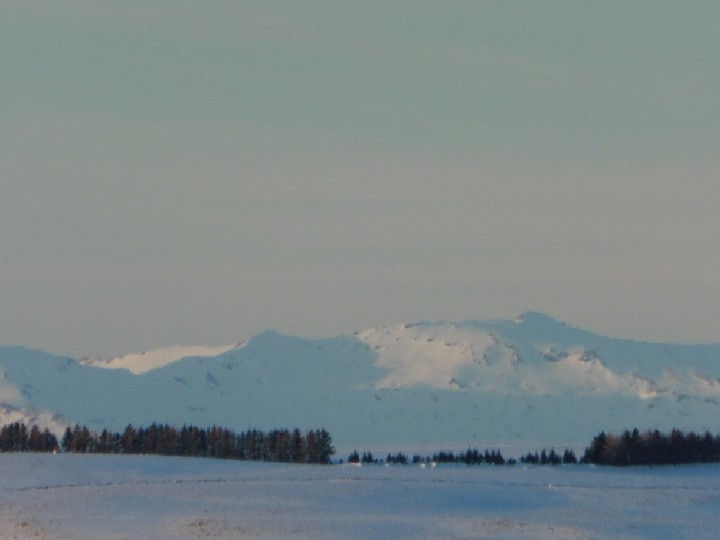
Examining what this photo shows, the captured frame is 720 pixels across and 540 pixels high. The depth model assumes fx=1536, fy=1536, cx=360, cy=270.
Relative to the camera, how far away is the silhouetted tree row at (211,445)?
17612cm

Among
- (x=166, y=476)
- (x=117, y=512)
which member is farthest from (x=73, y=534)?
(x=166, y=476)

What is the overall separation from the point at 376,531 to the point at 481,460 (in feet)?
304

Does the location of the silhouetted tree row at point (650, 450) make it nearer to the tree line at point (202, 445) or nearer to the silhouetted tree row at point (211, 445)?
the silhouetted tree row at point (211, 445)

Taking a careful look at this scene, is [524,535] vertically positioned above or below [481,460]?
below

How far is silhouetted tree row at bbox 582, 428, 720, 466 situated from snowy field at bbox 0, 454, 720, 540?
37.2 meters

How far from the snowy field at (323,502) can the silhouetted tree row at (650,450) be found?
122 ft

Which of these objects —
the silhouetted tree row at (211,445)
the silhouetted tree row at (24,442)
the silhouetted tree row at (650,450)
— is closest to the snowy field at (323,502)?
the silhouetted tree row at (650,450)

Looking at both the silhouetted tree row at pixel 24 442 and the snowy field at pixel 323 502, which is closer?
the snowy field at pixel 323 502

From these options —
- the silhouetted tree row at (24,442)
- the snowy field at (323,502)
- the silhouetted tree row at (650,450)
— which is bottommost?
the snowy field at (323,502)

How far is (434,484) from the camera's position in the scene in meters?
111

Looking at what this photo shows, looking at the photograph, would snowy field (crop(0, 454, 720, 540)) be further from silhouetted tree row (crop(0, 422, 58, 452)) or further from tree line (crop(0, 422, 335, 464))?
silhouetted tree row (crop(0, 422, 58, 452))

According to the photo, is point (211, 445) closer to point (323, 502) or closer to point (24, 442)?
point (24, 442)

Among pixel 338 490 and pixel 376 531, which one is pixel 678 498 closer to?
pixel 338 490

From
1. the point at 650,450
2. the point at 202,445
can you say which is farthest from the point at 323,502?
the point at 202,445
